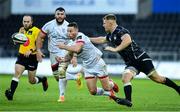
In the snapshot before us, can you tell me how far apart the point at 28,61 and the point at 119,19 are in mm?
21052

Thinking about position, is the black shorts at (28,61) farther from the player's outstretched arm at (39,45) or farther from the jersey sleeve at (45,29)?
the jersey sleeve at (45,29)

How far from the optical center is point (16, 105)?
1519 centimetres

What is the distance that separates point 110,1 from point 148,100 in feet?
60.2

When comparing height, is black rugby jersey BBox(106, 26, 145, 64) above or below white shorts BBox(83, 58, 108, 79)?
above

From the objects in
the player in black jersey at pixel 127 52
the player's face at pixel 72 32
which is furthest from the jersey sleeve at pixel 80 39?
the player in black jersey at pixel 127 52

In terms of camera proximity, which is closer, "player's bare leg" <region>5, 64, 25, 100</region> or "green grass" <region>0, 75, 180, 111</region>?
Result: "green grass" <region>0, 75, 180, 111</region>

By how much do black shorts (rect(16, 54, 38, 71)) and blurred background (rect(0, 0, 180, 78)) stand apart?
15308 mm

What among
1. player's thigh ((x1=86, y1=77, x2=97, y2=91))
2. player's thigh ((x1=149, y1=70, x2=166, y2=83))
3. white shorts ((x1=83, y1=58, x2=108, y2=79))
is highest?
white shorts ((x1=83, y1=58, x2=108, y2=79))

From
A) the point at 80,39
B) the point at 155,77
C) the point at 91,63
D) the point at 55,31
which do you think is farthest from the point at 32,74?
the point at 155,77

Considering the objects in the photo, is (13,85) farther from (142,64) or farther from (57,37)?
(142,64)

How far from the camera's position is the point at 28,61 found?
17297 millimetres

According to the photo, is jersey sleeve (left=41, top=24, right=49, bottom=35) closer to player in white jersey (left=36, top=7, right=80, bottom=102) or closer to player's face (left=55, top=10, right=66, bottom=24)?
player in white jersey (left=36, top=7, right=80, bottom=102)

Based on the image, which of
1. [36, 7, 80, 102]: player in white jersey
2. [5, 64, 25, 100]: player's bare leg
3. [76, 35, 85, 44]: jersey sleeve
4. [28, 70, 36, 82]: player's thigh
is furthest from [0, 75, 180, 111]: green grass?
[76, 35, 85, 44]: jersey sleeve

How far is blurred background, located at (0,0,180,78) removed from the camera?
3452 cm
